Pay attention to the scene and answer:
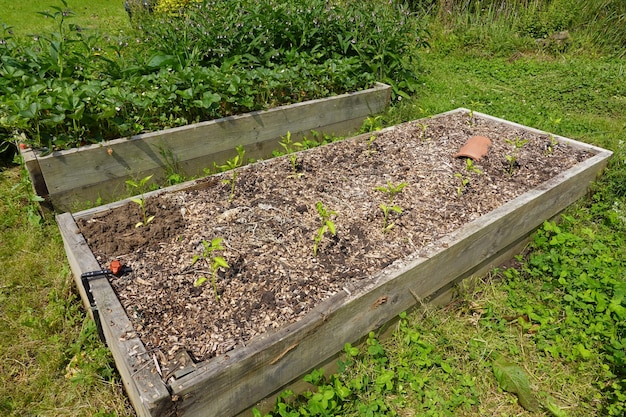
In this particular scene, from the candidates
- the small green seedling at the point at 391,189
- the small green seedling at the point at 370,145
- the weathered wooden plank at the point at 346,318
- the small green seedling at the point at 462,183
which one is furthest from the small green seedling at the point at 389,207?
the small green seedling at the point at 370,145

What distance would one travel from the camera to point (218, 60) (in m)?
4.76

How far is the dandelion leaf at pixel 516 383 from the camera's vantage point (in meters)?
2.40

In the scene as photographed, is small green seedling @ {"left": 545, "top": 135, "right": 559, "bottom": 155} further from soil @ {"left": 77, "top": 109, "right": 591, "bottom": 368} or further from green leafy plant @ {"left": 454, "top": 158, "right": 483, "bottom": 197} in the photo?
green leafy plant @ {"left": 454, "top": 158, "right": 483, "bottom": 197}

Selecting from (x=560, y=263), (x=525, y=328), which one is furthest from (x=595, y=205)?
(x=525, y=328)

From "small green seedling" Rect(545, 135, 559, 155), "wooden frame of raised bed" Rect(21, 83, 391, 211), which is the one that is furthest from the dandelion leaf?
"wooden frame of raised bed" Rect(21, 83, 391, 211)

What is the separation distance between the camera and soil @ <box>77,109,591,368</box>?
2205mm

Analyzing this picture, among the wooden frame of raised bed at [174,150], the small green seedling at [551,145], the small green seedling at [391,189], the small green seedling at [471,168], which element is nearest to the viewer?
the small green seedling at [391,189]

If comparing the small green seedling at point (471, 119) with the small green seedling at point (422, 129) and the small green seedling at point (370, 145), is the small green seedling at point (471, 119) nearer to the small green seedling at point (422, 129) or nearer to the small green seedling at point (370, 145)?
the small green seedling at point (422, 129)

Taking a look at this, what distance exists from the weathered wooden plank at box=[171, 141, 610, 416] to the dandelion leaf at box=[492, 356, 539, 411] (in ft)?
1.90

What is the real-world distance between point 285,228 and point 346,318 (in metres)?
0.82

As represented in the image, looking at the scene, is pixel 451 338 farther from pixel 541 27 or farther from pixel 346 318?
pixel 541 27

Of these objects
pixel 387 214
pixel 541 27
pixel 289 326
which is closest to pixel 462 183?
pixel 387 214

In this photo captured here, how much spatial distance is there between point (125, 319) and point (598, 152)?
4.18 m

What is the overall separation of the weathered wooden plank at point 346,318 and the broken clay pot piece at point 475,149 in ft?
2.10
